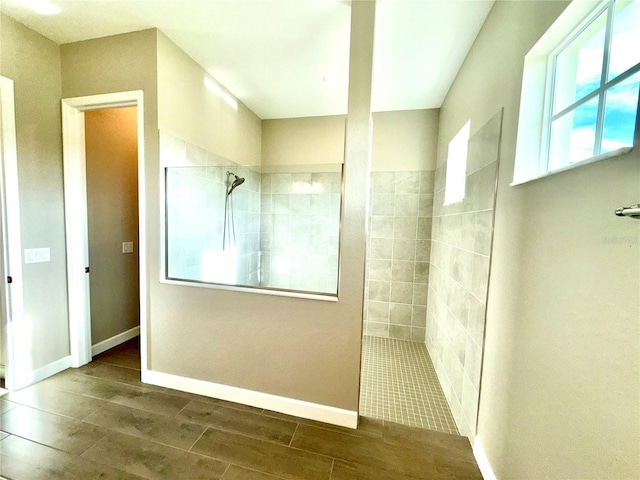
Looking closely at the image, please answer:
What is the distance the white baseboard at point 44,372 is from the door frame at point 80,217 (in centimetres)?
5

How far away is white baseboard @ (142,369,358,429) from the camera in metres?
1.60

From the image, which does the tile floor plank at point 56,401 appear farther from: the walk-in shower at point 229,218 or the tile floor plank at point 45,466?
the walk-in shower at point 229,218

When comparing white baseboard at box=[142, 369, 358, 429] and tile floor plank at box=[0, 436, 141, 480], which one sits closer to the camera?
tile floor plank at box=[0, 436, 141, 480]

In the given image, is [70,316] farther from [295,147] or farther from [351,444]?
[295,147]

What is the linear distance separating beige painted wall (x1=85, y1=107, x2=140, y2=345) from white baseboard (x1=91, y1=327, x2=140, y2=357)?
4 centimetres

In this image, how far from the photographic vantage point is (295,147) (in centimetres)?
331

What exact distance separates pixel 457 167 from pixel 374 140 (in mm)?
1190

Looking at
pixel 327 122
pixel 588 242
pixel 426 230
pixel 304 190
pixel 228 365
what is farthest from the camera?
pixel 327 122

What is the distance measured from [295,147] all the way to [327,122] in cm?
55

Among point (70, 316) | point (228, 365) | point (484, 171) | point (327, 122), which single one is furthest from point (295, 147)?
point (70, 316)

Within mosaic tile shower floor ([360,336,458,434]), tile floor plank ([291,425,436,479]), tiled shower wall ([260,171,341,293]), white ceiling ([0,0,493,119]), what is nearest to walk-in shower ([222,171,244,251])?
tiled shower wall ([260,171,341,293])

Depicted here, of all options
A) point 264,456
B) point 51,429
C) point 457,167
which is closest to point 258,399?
point 264,456

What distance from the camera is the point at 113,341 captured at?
2516mm

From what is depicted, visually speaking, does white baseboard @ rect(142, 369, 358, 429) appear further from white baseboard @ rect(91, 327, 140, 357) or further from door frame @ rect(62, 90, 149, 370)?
white baseboard @ rect(91, 327, 140, 357)
